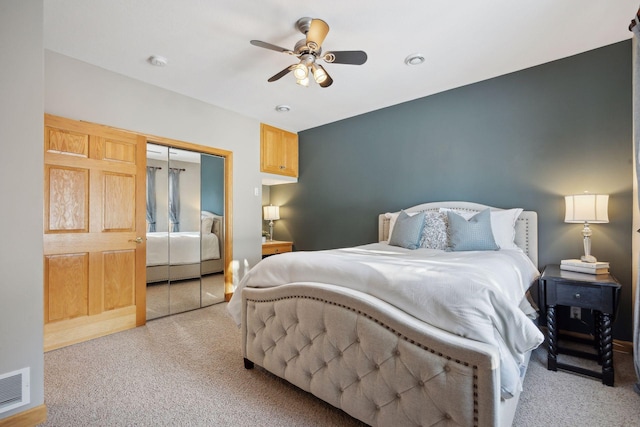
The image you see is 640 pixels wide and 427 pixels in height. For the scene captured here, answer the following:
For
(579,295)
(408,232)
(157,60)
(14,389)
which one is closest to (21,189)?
(14,389)

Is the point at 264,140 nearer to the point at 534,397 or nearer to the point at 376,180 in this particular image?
the point at 376,180

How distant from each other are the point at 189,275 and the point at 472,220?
3.12 metres

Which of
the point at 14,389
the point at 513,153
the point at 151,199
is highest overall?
the point at 513,153

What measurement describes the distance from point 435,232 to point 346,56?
174 cm

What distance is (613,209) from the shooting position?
246 cm

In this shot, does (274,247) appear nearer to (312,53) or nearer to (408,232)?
(408,232)

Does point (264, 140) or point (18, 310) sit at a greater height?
point (264, 140)

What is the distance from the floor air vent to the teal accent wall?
2.29 m

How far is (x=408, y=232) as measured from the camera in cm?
288

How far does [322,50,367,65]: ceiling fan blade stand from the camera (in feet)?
7.02

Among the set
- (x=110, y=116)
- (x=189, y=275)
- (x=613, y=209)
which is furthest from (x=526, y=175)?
(x=110, y=116)

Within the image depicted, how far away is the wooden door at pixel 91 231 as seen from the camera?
2473 mm

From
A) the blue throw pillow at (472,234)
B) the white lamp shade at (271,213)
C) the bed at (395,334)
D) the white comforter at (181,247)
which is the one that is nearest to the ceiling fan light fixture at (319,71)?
the bed at (395,334)

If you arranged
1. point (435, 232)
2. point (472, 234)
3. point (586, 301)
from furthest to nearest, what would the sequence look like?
point (435, 232) → point (472, 234) → point (586, 301)
